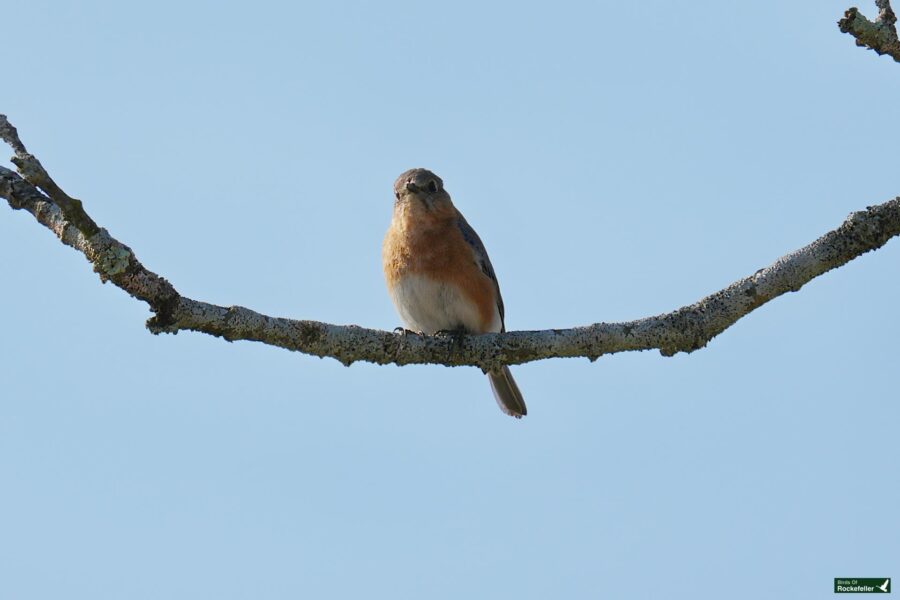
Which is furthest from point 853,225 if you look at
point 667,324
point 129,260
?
point 129,260

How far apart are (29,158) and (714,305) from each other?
3715 mm

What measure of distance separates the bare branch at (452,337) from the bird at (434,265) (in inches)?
74.5

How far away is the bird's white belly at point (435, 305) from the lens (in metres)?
8.86

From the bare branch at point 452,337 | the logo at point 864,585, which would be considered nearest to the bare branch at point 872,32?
the bare branch at point 452,337

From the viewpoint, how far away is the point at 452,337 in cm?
709

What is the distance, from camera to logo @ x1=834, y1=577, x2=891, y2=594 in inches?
305

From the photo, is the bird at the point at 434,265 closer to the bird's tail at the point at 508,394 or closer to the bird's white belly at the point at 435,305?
the bird's white belly at the point at 435,305

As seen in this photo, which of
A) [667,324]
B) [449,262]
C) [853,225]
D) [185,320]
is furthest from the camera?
[449,262]

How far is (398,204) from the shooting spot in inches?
377

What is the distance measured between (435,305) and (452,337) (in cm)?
178

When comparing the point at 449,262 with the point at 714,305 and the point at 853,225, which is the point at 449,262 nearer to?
the point at 714,305

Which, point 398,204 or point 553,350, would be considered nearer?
point 553,350

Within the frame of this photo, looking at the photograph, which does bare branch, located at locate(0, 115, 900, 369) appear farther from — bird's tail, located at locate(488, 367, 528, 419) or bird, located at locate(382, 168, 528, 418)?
bird's tail, located at locate(488, 367, 528, 419)

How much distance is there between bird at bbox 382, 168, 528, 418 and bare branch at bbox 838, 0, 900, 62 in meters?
4.25
